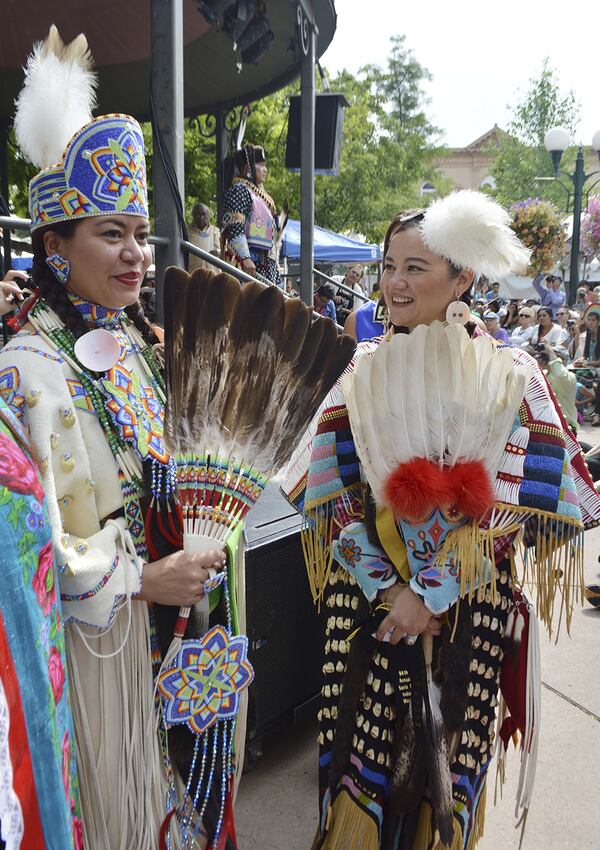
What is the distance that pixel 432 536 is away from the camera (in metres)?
1.68

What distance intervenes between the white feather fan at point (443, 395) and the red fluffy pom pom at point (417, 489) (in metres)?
0.03

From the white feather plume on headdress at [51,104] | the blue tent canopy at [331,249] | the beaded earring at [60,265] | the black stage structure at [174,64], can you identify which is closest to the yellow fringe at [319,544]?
the beaded earring at [60,265]

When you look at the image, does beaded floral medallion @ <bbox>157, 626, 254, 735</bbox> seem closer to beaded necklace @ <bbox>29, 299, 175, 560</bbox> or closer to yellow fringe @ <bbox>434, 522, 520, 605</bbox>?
beaded necklace @ <bbox>29, 299, 175, 560</bbox>

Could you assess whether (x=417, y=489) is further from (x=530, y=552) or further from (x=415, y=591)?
(x=530, y=552)

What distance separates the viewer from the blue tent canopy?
14.0m

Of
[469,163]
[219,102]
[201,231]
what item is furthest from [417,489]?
[469,163]

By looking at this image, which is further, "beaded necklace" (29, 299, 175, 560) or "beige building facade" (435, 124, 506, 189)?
"beige building facade" (435, 124, 506, 189)

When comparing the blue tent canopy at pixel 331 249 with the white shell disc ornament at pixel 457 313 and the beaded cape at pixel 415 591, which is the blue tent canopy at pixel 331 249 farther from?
the beaded cape at pixel 415 591

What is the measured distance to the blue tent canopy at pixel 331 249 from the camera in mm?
14028

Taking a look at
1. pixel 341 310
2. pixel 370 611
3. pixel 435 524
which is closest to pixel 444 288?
pixel 435 524

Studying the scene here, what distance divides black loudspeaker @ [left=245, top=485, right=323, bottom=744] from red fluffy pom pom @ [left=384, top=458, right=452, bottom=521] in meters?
0.85

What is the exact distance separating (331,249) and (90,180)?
13498 millimetres

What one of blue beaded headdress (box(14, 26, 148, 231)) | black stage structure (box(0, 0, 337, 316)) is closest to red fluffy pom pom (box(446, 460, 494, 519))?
blue beaded headdress (box(14, 26, 148, 231))

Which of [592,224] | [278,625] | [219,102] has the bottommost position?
[278,625]
